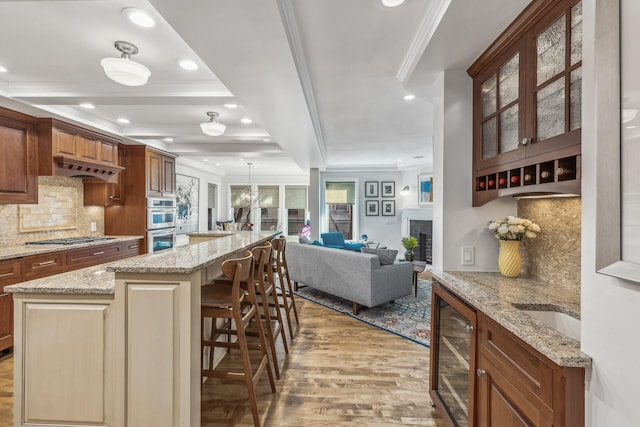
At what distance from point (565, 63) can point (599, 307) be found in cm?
105

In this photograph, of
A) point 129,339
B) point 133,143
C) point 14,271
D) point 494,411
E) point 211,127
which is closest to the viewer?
point 494,411

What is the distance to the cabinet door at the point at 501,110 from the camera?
1649mm

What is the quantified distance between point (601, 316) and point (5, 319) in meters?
4.16

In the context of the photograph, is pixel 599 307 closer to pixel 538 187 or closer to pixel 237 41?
pixel 538 187

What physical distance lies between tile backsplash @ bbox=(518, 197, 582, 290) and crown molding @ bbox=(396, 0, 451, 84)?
1.21 meters

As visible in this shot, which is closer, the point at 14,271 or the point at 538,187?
the point at 538,187

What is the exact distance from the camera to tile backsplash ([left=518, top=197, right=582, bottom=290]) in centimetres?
166

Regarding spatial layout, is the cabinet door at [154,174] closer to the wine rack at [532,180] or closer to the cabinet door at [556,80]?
the wine rack at [532,180]

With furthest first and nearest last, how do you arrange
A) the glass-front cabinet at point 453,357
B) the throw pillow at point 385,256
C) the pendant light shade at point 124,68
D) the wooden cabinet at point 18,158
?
1. the throw pillow at point 385,256
2. the wooden cabinet at point 18,158
3. the pendant light shade at point 124,68
4. the glass-front cabinet at point 453,357

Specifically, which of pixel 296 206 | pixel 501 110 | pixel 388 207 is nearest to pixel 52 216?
pixel 501 110

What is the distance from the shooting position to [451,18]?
160 cm

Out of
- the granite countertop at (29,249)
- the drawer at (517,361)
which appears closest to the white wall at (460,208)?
the drawer at (517,361)

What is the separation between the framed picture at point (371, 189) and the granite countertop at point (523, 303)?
6.30 m

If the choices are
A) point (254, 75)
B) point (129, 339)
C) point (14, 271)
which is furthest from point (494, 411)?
point (14, 271)
